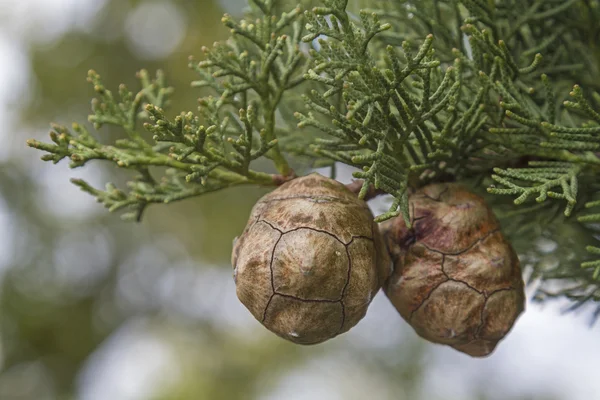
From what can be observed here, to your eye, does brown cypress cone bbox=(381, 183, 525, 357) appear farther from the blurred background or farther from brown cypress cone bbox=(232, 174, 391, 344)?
the blurred background

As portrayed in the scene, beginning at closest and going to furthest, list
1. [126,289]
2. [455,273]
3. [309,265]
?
[309,265], [455,273], [126,289]

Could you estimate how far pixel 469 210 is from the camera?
2.83 ft

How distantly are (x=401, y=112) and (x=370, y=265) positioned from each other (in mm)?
237

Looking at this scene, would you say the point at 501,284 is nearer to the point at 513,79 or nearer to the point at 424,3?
the point at 513,79

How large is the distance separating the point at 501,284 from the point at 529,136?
0.26m

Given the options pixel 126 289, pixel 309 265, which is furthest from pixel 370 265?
pixel 126 289

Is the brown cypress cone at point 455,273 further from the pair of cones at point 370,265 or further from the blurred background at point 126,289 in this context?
the blurred background at point 126,289

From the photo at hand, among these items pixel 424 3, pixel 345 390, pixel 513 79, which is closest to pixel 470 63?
pixel 513 79

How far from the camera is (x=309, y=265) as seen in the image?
717mm

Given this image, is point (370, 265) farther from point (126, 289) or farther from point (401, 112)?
point (126, 289)

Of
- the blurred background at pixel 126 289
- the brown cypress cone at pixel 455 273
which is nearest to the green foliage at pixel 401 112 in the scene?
the brown cypress cone at pixel 455 273

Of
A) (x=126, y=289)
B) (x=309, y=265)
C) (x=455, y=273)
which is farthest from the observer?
(x=126, y=289)

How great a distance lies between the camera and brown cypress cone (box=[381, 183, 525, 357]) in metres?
0.83

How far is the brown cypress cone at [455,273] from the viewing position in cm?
83
